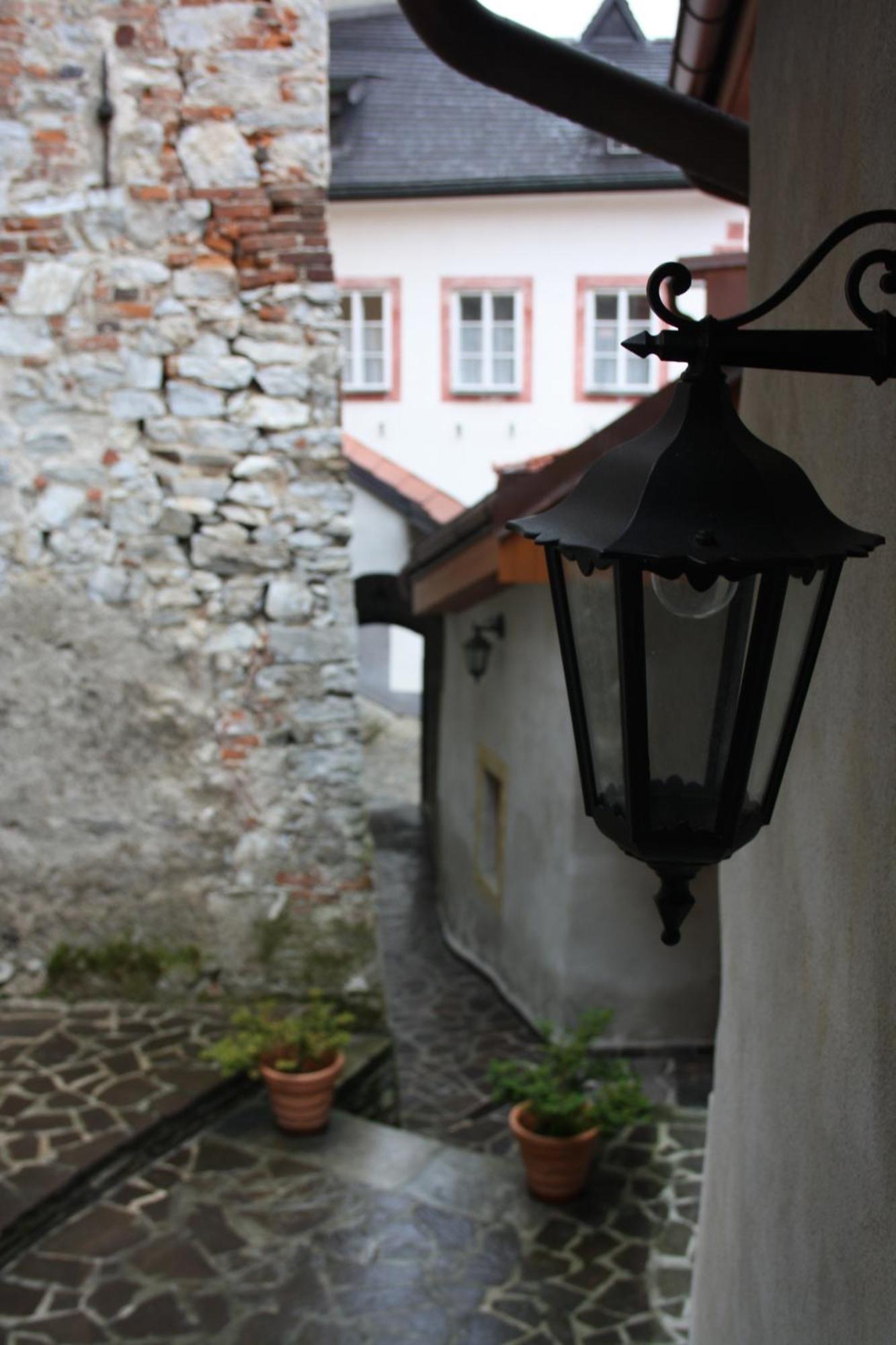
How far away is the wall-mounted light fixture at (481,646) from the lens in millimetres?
7895

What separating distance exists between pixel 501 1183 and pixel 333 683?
2272 millimetres

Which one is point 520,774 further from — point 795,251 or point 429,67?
point 429,67

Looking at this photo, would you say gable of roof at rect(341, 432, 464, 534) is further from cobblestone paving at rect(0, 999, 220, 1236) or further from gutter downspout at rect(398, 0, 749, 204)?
gutter downspout at rect(398, 0, 749, 204)

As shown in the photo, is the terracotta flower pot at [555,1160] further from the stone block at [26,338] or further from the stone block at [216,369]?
the stone block at [26,338]

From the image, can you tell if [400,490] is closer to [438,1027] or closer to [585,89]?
[438,1027]

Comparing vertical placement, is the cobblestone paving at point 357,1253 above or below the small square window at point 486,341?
below

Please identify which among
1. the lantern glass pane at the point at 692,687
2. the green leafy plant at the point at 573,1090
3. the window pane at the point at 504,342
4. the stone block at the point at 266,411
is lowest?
the green leafy plant at the point at 573,1090

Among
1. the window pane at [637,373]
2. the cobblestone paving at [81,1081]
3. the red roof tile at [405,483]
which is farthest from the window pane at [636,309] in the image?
the cobblestone paving at [81,1081]

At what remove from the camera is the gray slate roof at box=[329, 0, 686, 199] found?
14.6 m

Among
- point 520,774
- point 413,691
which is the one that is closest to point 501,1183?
point 520,774

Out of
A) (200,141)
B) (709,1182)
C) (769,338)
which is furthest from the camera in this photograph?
(200,141)

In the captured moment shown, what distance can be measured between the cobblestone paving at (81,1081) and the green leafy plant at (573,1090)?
1.29 metres

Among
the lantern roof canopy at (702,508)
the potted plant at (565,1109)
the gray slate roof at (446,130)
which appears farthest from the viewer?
the gray slate roof at (446,130)

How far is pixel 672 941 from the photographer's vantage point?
148cm
